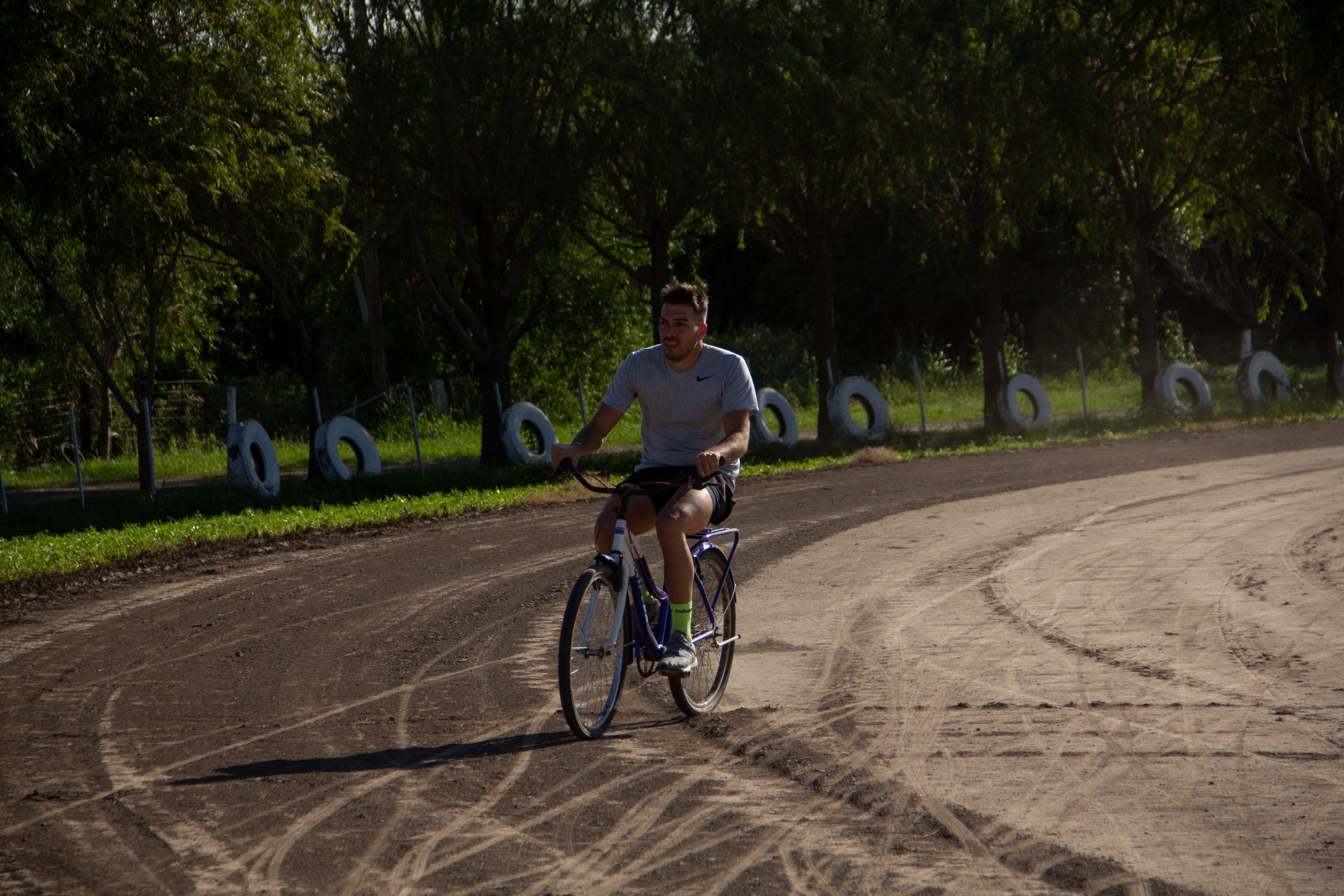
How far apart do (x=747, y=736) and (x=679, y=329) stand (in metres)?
1.93

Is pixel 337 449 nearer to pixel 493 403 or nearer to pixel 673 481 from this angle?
pixel 493 403

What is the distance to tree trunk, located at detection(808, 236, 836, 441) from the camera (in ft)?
79.4

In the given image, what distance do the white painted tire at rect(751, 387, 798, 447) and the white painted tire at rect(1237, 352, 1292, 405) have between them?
10.7m

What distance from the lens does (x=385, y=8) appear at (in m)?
19.4

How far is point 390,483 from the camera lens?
19.5 meters

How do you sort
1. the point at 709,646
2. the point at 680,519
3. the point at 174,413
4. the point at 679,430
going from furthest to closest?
the point at 174,413 → the point at 709,646 → the point at 679,430 → the point at 680,519

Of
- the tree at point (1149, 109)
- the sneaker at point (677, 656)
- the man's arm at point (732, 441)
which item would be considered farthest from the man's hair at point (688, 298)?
the tree at point (1149, 109)

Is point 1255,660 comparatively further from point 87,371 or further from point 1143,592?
point 87,371

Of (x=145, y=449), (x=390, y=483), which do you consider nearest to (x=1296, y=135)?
(x=390, y=483)

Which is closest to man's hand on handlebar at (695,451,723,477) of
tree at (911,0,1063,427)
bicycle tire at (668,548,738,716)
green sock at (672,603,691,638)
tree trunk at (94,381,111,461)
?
green sock at (672,603,691,638)

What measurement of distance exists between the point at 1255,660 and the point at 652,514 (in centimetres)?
342

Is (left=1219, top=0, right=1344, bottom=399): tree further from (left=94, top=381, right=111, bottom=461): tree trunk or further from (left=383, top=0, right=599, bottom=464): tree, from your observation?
(left=94, top=381, right=111, bottom=461): tree trunk

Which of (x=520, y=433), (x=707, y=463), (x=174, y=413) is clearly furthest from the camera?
(x=174, y=413)

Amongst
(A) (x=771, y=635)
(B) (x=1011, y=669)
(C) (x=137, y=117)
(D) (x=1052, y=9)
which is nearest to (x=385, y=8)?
(C) (x=137, y=117)
